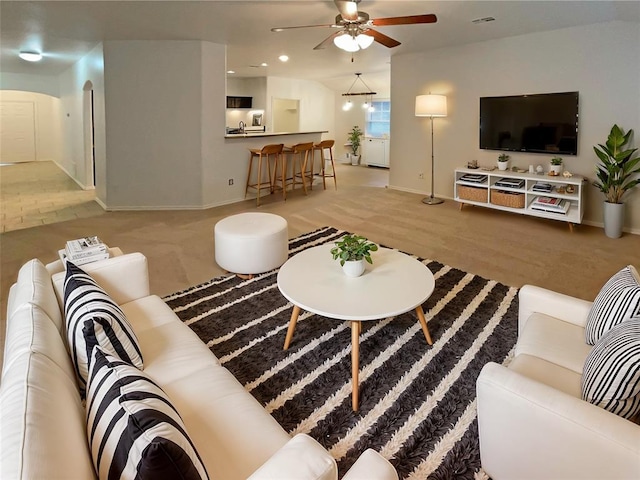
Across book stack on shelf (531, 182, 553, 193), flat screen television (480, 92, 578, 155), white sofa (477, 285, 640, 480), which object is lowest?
white sofa (477, 285, 640, 480)

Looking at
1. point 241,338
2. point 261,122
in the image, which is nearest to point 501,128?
point 241,338

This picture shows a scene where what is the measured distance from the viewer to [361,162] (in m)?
11.2

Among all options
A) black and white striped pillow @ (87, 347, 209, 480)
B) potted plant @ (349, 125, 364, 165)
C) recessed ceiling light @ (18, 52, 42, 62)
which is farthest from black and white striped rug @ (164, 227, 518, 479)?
potted plant @ (349, 125, 364, 165)

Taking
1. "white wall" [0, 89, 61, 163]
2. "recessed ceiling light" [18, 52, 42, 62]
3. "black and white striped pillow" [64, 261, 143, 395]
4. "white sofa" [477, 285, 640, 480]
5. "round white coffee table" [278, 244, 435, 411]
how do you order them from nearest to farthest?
1. "white sofa" [477, 285, 640, 480]
2. "black and white striped pillow" [64, 261, 143, 395]
3. "round white coffee table" [278, 244, 435, 411]
4. "recessed ceiling light" [18, 52, 42, 62]
5. "white wall" [0, 89, 61, 163]

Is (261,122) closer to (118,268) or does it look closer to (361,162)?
(361,162)

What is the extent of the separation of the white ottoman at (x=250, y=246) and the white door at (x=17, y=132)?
11421 mm

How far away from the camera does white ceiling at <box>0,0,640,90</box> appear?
12.7ft

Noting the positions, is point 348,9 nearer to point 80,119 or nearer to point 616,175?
point 616,175

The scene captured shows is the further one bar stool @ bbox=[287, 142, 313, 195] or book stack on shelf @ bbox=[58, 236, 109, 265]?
bar stool @ bbox=[287, 142, 313, 195]

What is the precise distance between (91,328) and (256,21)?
418 centimetres

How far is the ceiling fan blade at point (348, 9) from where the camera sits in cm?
312

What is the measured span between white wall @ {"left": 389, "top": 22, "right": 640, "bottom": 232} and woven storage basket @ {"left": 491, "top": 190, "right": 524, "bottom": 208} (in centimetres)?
56

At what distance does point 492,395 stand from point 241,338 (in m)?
1.60

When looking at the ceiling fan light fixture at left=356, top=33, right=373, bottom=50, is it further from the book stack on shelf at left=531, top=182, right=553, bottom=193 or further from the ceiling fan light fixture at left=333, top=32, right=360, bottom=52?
the book stack on shelf at left=531, top=182, right=553, bottom=193
